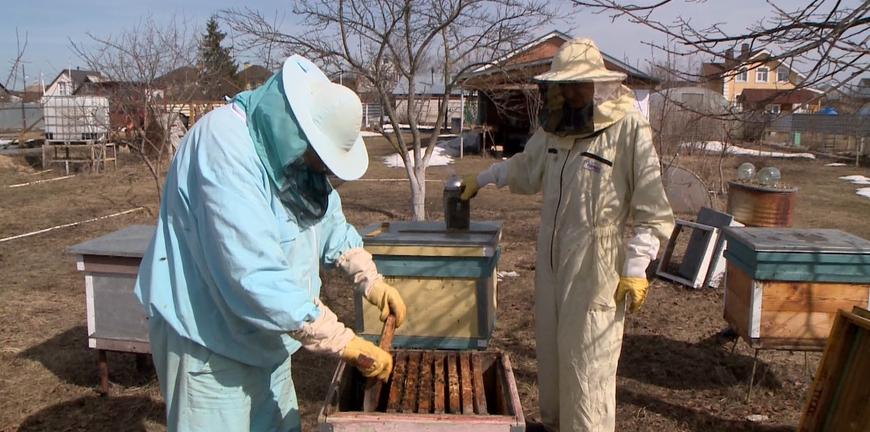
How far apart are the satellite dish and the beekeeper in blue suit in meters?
7.99

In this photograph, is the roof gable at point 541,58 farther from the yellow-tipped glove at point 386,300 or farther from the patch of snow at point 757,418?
the yellow-tipped glove at point 386,300

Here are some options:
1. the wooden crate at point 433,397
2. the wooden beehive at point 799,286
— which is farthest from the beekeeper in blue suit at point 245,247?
the wooden beehive at point 799,286

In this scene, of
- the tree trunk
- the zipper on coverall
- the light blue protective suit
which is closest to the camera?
the light blue protective suit

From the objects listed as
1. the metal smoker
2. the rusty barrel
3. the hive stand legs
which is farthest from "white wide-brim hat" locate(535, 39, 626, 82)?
the rusty barrel

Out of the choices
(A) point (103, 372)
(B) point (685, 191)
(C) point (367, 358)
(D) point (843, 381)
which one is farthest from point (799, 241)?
(B) point (685, 191)

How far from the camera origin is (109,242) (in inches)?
129

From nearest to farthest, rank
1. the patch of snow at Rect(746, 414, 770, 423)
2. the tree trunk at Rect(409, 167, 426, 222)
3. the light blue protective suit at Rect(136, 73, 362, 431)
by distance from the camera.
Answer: the light blue protective suit at Rect(136, 73, 362, 431) < the patch of snow at Rect(746, 414, 770, 423) < the tree trunk at Rect(409, 167, 426, 222)

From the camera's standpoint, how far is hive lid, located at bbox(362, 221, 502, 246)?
3.01 meters

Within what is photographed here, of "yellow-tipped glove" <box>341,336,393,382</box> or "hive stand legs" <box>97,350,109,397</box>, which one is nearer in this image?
"yellow-tipped glove" <box>341,336,393,382</box>

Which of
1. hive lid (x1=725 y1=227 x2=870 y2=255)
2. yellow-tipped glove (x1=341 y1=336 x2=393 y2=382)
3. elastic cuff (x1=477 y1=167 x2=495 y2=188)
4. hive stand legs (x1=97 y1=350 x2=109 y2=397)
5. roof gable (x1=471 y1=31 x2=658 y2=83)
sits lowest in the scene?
hive stand legs (x1=97 y1=350 x2=109 y2=397)

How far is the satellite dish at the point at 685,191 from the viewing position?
29.1 feet

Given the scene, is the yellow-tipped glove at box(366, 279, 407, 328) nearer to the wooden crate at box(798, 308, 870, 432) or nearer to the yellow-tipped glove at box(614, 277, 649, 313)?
the yellow-tipped glove at box(614, 277, 649, 313)

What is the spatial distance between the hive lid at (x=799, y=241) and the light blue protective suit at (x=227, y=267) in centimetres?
249

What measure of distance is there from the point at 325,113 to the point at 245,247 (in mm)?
383
